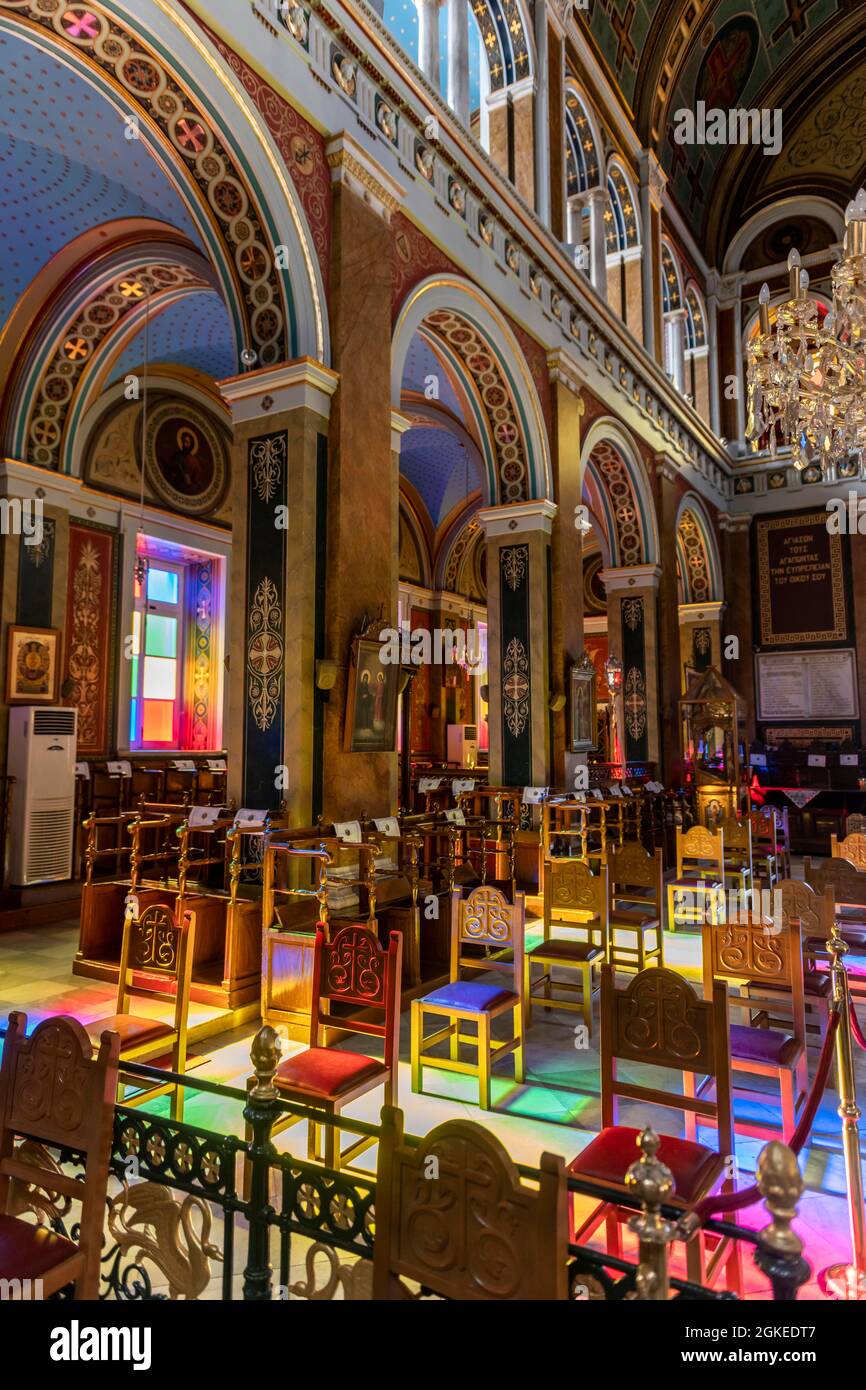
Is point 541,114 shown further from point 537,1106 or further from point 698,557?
point 537,1106

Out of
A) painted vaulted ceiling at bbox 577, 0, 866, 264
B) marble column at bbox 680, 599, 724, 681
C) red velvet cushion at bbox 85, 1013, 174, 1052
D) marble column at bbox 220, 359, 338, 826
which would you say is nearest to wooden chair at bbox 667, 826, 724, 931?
marble column at bbox 220, 359, 338, 826

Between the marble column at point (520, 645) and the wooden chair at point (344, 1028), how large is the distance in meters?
6.19

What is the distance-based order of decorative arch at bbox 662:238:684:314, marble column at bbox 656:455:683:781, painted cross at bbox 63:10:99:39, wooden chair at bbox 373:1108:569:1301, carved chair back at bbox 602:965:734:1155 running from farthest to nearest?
decorative arch at bbox 662:238:684:314 < marble column at bbox 656:455:683:781 < painted cross at bbox 63:10:99:39 < carved chair back at bbox 602:965:734:1155 < wooden chair at bbox 373:1108:569:1301

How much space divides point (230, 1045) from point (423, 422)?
10.9 meters

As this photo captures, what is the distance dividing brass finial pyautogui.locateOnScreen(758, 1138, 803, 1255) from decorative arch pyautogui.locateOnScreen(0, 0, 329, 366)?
5.87 metres

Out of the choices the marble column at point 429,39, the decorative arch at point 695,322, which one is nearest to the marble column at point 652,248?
the decorative arch at point 695,322

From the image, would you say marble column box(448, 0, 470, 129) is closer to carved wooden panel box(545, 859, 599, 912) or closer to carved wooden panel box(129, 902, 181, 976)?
carved wooden panel box(545, 859, 599, 912)

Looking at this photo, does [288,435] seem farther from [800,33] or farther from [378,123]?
[800,33]

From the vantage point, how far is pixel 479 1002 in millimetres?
3982

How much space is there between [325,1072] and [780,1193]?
206 centimetres

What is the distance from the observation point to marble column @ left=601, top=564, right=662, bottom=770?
1349 centimetres

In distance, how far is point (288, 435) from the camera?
20.0 feet

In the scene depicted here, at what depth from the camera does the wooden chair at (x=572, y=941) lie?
15.9 ft

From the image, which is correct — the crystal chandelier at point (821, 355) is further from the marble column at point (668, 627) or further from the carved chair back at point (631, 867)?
the marble column at point (668, 627)
